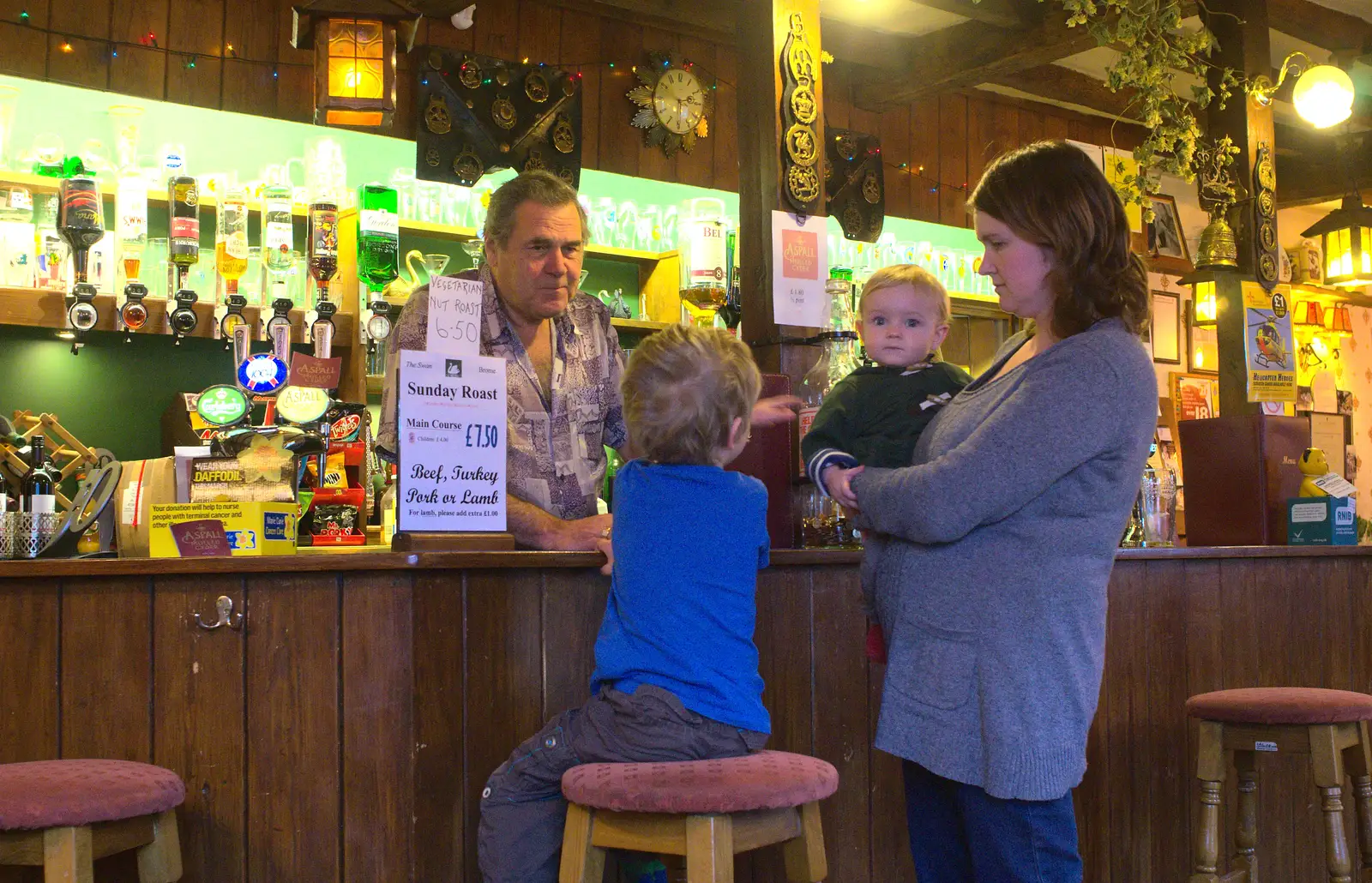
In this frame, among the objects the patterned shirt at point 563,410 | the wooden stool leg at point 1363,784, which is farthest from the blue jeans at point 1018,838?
the wooden stool leg at point 1363,784

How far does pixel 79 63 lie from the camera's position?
451 centimetres

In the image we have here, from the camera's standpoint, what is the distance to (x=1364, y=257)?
20.7ft

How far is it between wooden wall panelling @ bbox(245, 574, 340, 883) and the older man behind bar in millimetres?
655

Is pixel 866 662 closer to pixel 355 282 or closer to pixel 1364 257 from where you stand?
pixel 355 282

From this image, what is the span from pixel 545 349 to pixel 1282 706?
1.78m

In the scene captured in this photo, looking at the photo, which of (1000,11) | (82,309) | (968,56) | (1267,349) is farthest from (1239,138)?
(82,309)

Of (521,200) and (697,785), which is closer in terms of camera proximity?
(697,785)

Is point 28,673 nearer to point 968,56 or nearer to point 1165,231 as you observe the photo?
point 968,56

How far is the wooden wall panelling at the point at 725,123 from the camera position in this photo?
19.4ft

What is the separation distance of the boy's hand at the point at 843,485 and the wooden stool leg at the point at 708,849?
0.49m

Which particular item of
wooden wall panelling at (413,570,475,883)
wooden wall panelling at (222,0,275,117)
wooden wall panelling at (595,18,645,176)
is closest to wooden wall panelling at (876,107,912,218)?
wooden wall panelling at (595,18,645,176)

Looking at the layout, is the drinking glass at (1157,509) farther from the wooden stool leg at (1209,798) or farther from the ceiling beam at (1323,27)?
the ceiling beam at (1323,27)

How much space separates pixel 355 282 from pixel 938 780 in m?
3.58

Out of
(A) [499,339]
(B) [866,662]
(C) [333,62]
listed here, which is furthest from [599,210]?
(B) [866,662]
